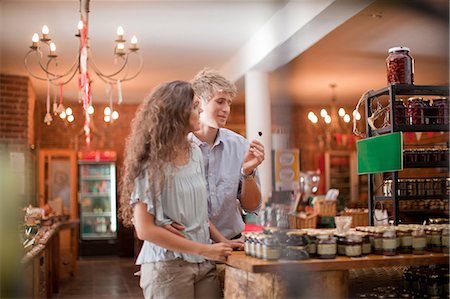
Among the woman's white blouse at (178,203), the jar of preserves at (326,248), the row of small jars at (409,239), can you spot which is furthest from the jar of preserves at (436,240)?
the woman's white blouse at (178,203)

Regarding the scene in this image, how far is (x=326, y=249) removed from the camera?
2.76 metres

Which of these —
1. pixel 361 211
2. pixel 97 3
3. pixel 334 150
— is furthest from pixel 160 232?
pixel 334 150

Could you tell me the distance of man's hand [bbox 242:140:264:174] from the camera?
3.00 meters

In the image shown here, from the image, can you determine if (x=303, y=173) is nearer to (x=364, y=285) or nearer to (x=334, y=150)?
(x=334, y=150)

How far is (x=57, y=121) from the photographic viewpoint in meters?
13.3

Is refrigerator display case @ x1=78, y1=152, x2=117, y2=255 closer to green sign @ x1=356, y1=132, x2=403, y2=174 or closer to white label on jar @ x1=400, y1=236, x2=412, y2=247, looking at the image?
green sign @ x1=356, y1=132, x2=403, y2=174

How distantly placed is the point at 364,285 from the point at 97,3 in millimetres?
4261

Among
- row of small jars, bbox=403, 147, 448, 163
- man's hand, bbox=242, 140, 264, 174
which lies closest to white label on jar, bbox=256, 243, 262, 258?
man's hand, bbox=242, 140, 264, 174

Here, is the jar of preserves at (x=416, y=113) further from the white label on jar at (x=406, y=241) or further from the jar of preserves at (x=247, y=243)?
the jar of preserves at (x=247, y=243)

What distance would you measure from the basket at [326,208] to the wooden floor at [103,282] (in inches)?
101

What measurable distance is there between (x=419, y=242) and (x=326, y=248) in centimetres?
48

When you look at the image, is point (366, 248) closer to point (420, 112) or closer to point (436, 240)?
point (436, 240)

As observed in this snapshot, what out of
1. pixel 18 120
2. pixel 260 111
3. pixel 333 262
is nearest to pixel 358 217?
pixel 260 111

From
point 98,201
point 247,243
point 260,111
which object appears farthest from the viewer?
point 98,201
